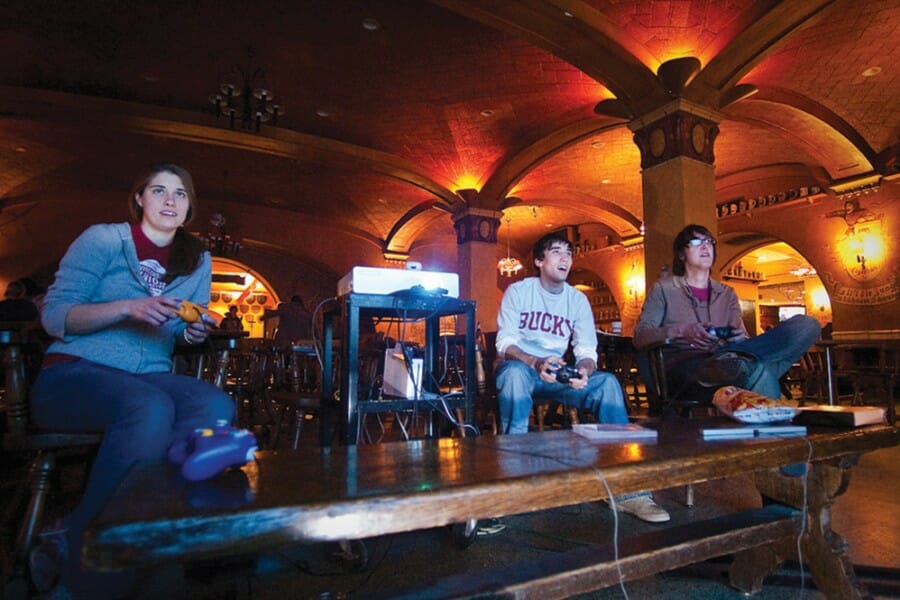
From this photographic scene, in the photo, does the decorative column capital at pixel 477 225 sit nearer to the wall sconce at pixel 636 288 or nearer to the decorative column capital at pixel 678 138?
the decorative column capital at pixel 678 138

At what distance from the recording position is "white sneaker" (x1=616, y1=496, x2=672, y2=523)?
2.04 metres

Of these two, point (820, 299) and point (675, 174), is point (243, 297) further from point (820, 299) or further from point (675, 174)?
point (820, 299)

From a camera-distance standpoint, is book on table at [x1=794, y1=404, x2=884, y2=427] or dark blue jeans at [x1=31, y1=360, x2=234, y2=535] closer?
dark blue jeans at [x1=31, y1=360, x2=234, y2=535]

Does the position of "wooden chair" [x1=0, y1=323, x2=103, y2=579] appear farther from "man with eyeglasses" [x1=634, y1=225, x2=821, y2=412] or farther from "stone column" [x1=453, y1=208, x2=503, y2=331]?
"stone column" [x1=453, y1=208, x2=503, y2=331]

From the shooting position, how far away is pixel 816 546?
54.2 inches

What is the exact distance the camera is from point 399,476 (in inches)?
34.1

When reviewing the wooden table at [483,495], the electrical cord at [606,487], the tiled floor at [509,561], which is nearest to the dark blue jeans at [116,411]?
the tiled floor at [509,561]

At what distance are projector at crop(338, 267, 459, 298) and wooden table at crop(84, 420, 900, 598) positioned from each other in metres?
0.92

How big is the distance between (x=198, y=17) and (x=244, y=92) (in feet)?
3.70

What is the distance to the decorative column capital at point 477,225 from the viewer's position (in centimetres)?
927

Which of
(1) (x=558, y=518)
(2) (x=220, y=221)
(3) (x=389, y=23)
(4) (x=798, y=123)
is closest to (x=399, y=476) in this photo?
(1) (x=558, y=518)

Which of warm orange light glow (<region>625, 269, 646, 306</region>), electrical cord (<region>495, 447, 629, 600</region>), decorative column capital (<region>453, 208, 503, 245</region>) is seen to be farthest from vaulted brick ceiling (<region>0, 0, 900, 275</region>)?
electrical cord (<region>495, 447, 629, 600</region>)

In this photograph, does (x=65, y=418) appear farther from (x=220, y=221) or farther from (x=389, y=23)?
(x=220, y=221)

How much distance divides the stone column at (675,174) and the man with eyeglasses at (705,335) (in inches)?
99.4
